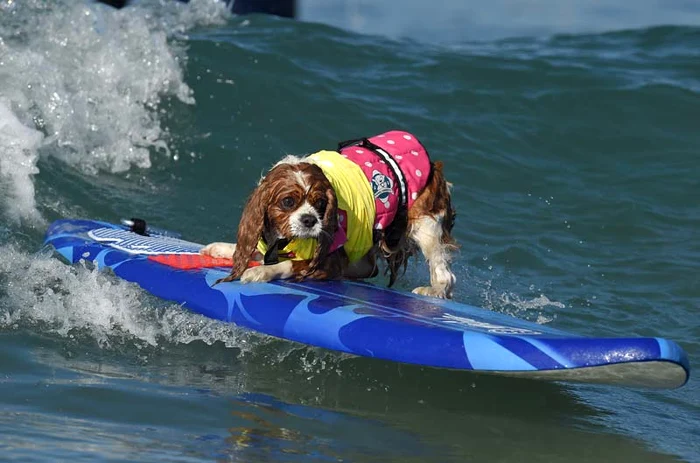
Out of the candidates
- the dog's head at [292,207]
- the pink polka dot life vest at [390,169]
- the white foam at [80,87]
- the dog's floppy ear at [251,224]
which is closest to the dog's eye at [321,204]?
the dog's head at [292,207]

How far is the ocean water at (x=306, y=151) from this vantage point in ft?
15.9

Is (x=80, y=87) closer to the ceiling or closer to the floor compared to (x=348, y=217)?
closer to the ceiling

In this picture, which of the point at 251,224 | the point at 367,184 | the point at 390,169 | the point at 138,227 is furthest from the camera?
the point at 138,227

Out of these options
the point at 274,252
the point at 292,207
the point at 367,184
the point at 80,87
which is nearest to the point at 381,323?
the point at 292,207

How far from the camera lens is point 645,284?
26.6 ft

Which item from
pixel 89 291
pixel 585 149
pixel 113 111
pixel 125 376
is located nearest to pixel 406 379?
pixel 125 376

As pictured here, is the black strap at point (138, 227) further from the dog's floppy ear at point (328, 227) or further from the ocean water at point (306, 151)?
the dog's floppy ear at point (328, 227)

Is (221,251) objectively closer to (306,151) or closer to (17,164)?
(17,164)

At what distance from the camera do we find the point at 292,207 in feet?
18.5

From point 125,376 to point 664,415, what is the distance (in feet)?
8.66

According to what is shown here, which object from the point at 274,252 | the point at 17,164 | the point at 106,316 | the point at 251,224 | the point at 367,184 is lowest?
the point at 106,316

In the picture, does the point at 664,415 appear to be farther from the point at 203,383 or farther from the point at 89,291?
the point at 89,291

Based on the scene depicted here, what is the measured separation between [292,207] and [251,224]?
0.81ft

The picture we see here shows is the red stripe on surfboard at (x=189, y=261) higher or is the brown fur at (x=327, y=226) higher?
the brown fur at (x=327, y=226)
